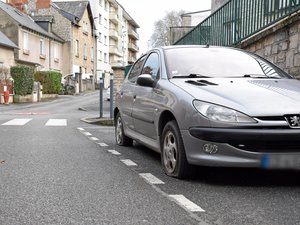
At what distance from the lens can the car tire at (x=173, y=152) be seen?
16.5 feet

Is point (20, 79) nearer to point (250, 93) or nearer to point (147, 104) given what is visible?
point (147, 104)

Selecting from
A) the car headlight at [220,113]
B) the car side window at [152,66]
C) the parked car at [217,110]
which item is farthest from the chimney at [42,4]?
the car headlight at [220,113]

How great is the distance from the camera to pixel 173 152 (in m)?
5.28

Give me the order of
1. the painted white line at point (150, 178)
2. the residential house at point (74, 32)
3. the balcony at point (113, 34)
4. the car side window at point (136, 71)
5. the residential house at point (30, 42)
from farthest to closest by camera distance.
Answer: the balcony at point (113, 34), the residential house at point (74, 32), the residential house at point (30, 42), the car side window at point (136, 71), the painted white line at point (150, 178)

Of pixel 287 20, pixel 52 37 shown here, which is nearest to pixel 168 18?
pixel 52 37

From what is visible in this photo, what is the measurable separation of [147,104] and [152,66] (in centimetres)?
74

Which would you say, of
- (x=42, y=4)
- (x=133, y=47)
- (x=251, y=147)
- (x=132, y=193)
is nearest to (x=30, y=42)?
(x=42, y=4)

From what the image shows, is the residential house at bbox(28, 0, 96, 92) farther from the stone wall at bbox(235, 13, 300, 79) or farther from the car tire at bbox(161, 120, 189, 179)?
the car tire at bbox(161, 120, 189, 179)

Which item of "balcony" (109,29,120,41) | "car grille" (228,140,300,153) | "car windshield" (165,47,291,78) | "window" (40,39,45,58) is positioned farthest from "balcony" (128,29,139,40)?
"car grille" (228,140,300,153)

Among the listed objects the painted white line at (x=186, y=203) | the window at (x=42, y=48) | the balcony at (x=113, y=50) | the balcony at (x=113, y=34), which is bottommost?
the painted white line at (x=186, y=203)

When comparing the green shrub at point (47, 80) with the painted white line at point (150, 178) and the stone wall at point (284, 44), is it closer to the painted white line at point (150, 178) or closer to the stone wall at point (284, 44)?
the stone wall at point (284, 44)

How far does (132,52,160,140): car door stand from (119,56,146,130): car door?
234 millimetres

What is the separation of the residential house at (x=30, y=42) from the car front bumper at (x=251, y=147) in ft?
113

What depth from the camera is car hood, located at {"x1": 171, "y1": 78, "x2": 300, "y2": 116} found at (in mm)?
4574
